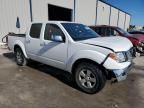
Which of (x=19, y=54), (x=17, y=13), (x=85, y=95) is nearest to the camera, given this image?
(x=85, y=95)

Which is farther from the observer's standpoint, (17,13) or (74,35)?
(17,13)

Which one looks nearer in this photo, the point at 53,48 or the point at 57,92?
the point at 57,92

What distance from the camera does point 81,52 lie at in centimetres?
468

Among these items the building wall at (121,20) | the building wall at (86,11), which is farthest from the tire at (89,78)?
the building wall at (121,20)

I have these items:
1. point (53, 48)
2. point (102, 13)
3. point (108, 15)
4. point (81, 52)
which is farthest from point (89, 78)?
point (108, 15)

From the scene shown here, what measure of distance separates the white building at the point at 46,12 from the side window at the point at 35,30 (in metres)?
7.50

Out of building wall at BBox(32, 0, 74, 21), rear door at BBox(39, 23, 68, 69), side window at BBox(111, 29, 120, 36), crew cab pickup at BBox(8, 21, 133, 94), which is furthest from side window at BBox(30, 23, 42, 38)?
building wall at BBox(32, 0, 74, 21)

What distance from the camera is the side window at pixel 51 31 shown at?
17.8 feet

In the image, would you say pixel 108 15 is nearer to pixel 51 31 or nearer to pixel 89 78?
pixel 51 31

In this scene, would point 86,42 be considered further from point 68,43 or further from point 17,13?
point 17,13

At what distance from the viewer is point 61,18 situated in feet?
82.7

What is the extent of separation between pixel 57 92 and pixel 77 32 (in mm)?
1931

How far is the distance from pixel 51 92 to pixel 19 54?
3.27 meters

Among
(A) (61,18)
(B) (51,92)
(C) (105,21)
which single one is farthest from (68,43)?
(C) (105,21)
